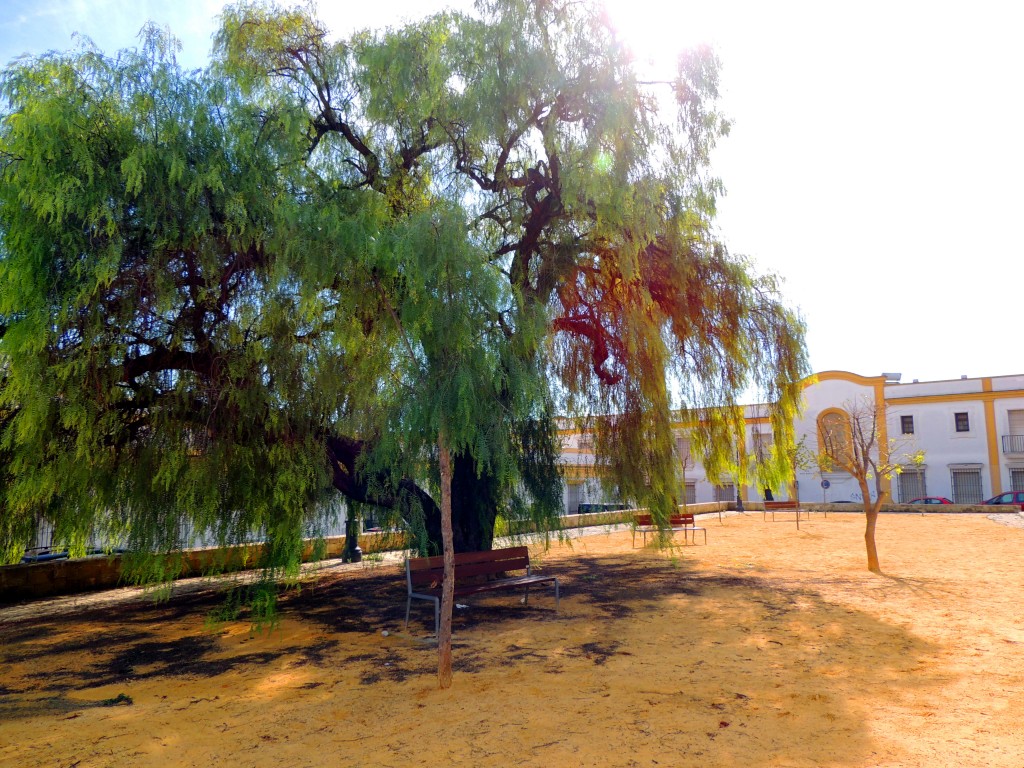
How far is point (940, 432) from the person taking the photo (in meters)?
34.2

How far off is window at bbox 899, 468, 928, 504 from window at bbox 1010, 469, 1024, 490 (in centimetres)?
353

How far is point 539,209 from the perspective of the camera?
30.0 feet

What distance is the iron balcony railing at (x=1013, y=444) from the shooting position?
→ 32.5 m

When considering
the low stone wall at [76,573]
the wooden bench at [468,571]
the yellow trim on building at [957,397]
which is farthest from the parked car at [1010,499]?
the low stone wall at [76,573]

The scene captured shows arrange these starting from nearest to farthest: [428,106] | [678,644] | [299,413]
Result: [678,644]
[299,413]
[428,106]

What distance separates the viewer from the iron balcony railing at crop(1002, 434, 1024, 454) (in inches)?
1280

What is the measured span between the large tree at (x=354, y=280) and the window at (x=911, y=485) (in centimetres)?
2874

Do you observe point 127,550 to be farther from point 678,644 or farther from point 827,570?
point 827,570

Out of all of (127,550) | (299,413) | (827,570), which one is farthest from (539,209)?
(827,570)

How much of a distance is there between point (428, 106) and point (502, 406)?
451 centimetres

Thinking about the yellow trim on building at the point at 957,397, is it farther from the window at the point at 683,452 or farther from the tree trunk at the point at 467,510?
the tree trunk at the point at 467,510

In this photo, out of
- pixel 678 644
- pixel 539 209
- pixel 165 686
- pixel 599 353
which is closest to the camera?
pixel 165 686

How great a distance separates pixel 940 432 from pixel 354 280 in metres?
35.8

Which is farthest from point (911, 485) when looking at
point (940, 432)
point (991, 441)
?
point (991, 441)
